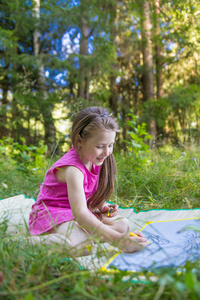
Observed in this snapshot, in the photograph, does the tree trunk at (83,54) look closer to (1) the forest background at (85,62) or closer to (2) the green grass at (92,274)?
(1) the forest background at (85,62)

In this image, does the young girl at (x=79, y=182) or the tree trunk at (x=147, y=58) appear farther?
the tree trunk at (x=147, y=58)

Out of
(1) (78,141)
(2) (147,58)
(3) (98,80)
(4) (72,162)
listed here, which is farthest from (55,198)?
(2) (147,58)

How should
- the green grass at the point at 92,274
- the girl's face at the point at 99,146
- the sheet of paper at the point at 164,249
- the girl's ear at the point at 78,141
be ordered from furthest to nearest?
the girl's ear at the point at 78,141
the girl's face at the point at 99,146
the sheet of paper at the point at 164,249
the green grass at the point at 92,274

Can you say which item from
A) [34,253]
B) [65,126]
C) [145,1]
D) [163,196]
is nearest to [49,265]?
[34,253]

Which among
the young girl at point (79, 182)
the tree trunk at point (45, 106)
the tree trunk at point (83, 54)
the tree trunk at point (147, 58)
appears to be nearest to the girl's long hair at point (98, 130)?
Result: the young girl at point (79, 182)

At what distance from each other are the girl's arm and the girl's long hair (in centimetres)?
24

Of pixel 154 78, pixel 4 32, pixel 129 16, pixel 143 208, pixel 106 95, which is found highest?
pixel 129 16

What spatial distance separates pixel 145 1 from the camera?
5.80 meters

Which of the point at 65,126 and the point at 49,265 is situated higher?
the point at 65,126

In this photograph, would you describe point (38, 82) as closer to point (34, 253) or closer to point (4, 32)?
point (4, 32)

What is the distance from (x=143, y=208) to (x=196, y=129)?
12.4 feet

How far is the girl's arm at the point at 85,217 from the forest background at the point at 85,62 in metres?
3.21

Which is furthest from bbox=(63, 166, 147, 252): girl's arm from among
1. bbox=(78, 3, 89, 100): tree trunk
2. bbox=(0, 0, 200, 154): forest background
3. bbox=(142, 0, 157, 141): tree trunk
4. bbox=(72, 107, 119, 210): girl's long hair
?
bbox=(142, 0, 157, 141): tree trunk

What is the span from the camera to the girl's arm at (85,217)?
49.9 inches
